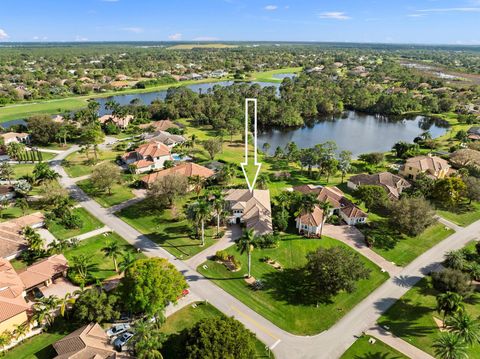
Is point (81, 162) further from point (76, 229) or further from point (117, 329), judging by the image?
point (117, 329)

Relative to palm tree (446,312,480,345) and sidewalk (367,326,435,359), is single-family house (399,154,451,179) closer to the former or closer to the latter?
palm tree (446,312,480,345)

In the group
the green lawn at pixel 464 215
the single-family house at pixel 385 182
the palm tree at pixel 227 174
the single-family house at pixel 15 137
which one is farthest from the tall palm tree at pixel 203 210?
the single-family house at pixel 15 137

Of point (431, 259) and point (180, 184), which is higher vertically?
point (180, 184)

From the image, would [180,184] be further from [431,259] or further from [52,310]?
[431,259]

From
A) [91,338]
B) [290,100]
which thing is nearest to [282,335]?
[91,338]

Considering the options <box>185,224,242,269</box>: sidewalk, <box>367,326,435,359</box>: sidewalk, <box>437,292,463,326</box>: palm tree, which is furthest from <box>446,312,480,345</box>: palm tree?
<box>185,224,242,269</box>: sidewalk

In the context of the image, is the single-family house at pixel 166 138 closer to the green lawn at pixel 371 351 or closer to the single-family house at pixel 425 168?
the single-family house at pixel 425 168
